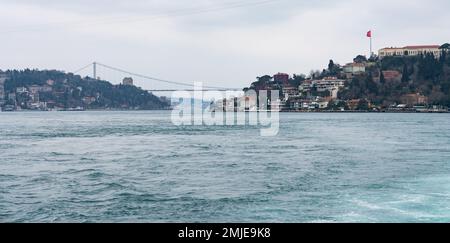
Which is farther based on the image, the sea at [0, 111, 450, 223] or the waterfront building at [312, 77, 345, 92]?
the waterfront building at [312, 77, 345, 92]

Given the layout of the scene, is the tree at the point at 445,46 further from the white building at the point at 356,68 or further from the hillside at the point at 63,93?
the hillside at the point at 63,93

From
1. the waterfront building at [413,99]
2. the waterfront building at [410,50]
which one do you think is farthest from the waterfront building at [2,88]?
the waterfront building at [413,99]

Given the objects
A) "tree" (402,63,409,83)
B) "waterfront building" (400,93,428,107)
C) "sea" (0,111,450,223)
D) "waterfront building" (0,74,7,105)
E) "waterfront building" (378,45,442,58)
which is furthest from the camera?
"waterfront building" (0,74,7,105)

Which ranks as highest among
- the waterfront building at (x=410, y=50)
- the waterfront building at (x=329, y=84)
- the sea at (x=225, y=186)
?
the waterfront building at (x=410, y=50)

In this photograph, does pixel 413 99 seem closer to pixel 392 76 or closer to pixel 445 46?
pixel 392 76

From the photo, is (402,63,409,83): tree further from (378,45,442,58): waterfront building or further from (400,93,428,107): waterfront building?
(378,45,442,58): waterfront building

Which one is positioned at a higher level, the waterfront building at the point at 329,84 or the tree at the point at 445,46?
the tree at the point at 445,46

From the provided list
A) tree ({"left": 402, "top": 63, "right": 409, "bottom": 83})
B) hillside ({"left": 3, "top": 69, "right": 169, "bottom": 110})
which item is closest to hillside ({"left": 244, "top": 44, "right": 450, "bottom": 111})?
tree ({"left": 402, "top": 63, "right": 409, "bottom": 83})
